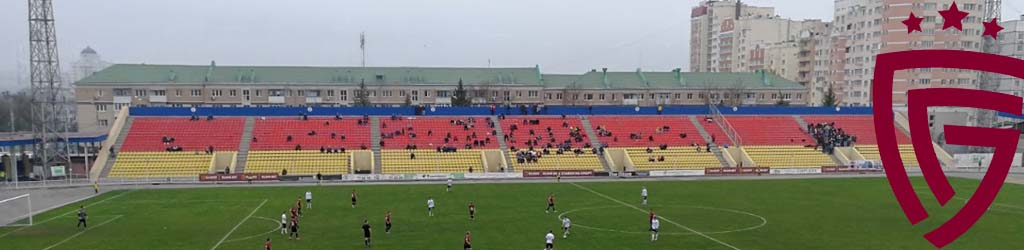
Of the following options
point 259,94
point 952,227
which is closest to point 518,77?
point 259,94

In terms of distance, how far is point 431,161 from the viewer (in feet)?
218

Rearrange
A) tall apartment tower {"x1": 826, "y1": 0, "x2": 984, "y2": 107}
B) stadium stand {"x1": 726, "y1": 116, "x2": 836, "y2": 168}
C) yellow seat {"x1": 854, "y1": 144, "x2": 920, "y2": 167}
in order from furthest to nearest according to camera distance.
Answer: tall apartment tower {"x1": 826, "y1": 0, "x2": 984, "y2": 107}, yellow seat {"x1": 854, "y1": 144, "x2": 920, "y2": 167}, stadium stand {"x1": 726, "y1": 116, "x2": 836, "y2": 168}

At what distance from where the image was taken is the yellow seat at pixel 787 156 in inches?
2729

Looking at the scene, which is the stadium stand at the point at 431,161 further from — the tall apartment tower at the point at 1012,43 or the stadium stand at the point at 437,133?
the tall apartment tower at the point at 1012,43

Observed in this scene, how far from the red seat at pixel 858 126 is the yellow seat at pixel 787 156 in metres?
8.21

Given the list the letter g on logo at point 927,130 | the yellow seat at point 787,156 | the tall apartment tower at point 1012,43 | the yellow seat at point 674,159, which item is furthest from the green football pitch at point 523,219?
the tall apartment tower at point 1012,43

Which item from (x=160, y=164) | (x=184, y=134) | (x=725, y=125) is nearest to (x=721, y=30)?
(x=725, y=125)

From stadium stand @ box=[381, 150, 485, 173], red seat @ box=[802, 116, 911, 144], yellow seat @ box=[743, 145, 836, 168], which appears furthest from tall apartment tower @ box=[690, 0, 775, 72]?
stadium stand @ box=[381, 150, 485, 173]

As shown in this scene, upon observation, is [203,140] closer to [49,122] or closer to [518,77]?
[49,122]

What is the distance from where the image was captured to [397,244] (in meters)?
30.1

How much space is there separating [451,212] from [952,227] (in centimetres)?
2798

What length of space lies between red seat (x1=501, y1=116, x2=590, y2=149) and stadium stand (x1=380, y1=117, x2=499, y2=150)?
2096mm

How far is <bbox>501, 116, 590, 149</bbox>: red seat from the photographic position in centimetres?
7244

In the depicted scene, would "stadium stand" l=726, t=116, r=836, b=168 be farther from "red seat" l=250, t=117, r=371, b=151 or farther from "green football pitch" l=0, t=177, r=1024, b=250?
"red seat" l=250, t=117, r=371, b=151
